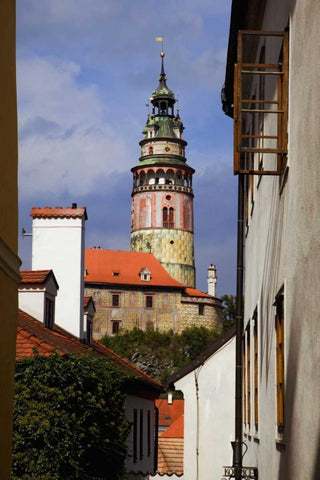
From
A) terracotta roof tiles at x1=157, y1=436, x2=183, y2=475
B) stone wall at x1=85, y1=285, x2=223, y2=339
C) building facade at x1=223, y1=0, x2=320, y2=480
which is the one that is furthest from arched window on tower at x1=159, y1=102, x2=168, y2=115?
building facade at x1=223, y1=0, x2=320, y2=480

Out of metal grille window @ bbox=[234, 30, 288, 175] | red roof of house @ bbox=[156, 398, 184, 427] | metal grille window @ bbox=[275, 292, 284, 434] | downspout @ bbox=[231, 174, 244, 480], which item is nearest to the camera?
metal grille window @ bbox=[234, 30, 288, 175]

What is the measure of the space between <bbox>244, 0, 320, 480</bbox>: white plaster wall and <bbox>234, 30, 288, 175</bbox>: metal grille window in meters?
0.16

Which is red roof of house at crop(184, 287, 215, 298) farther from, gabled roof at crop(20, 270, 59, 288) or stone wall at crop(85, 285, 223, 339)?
gabled roof at crop(20, 270, 59, 288)

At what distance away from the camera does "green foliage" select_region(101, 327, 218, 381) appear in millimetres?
97562

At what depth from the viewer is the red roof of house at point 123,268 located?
110 metres

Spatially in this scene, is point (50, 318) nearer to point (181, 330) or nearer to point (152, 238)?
point (181, 330)

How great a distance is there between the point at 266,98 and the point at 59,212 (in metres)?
11.9

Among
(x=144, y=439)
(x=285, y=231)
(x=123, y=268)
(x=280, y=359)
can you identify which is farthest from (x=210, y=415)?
(x=123, y=268)

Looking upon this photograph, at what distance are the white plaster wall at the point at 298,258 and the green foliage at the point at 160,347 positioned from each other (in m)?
86.9

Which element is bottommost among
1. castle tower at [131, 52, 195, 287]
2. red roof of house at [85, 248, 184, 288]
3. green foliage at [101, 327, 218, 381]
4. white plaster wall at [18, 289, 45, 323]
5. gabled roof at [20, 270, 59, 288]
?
white plaster wall at [18, 289, 45, 323]

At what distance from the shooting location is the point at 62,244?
70.8 ft

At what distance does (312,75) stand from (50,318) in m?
13.7

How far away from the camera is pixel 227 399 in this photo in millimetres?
22094

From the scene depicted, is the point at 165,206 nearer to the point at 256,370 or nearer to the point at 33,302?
the point at 33,302
